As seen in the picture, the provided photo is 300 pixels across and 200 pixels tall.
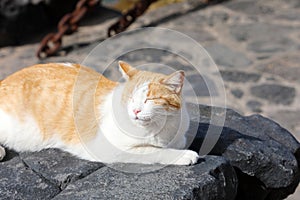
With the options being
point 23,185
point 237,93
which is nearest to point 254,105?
point 237,93

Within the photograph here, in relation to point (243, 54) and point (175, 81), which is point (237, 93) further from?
point (175, 81)

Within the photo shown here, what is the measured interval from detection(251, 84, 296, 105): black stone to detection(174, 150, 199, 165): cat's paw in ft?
6.52

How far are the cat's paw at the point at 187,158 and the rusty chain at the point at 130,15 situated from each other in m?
2.89

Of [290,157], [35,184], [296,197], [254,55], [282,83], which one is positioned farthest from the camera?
[254,55]

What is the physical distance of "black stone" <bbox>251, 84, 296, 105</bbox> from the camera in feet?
13.0

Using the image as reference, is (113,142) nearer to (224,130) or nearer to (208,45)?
(224,130)

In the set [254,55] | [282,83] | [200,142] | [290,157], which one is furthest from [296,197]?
[254,55]

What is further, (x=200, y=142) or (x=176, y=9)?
(x=176, y=9)

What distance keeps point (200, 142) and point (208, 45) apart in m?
2.48

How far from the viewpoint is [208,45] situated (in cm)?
473

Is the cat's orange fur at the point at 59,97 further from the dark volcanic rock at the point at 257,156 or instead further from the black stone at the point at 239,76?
the black stone at the point at 239,76

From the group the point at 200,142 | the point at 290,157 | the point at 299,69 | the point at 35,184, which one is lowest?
the point at 299,69

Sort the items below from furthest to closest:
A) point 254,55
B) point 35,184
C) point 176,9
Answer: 1. point 176,9
2. point 254,55
3. point 35,184

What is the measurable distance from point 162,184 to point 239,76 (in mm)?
2393
